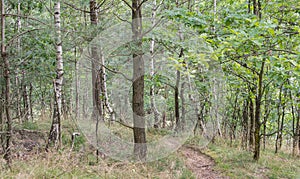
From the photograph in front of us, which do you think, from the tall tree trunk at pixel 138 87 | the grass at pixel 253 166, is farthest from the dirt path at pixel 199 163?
the tall tree trunk at pixel 138 87

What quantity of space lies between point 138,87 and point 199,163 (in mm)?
2551

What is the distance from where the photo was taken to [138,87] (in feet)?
20.0

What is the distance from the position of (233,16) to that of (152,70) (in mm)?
5450

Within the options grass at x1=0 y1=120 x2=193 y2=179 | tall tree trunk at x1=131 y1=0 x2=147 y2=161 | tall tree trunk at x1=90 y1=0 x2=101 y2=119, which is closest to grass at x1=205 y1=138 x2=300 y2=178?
grass at x1=0 y1=120 x2=193 y2=179

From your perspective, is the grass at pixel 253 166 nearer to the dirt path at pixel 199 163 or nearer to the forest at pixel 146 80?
the forest at pixel 146 80

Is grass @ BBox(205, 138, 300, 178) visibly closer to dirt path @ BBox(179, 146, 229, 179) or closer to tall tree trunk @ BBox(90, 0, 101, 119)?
dirt path @ BBox(179, 146, 229, 179)

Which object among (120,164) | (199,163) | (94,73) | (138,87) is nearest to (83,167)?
(120,164)

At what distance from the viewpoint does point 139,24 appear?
6.05m

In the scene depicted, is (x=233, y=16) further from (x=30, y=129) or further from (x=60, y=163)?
(x=30, y=129)

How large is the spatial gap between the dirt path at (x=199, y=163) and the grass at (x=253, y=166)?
0.57 ft

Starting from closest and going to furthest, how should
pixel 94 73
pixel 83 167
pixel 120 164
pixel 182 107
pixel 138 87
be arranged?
pixel 83 167
pixel 120 164
pixel 138 87
pixel 94 73
pixel 182 107

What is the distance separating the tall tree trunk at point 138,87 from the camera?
602 centimetres

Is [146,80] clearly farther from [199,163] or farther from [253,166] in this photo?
[253,166]

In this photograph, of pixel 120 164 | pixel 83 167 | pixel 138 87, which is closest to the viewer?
pixel 83 167
